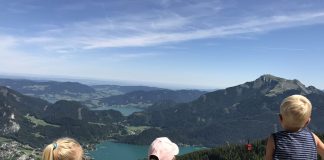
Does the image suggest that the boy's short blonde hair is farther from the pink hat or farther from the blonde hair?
the blonde hair

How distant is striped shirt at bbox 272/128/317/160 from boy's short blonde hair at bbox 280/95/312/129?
56 cm

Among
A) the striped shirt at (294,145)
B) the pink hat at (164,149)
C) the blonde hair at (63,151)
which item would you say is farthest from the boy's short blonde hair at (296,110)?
the blonde hair at (63,151)

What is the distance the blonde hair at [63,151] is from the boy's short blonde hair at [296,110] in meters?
5.00

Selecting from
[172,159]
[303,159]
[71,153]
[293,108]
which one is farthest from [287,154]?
[71,153]

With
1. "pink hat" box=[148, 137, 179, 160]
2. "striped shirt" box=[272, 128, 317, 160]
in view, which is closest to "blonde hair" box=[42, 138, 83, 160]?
"pink hat" box=[148, 137, 179, 160]

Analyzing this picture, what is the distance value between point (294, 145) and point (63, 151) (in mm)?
5773

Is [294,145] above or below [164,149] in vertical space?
above

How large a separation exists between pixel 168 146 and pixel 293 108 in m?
3.20

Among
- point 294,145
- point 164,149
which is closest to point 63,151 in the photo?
point 164,149

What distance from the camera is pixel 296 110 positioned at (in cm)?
951

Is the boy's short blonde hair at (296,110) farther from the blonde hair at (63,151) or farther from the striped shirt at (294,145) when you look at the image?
the blonde hair at (63,151)

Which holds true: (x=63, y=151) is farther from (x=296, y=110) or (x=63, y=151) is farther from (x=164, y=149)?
(x=296, y=110)

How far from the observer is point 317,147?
10281mm

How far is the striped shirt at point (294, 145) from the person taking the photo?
10.3 m
